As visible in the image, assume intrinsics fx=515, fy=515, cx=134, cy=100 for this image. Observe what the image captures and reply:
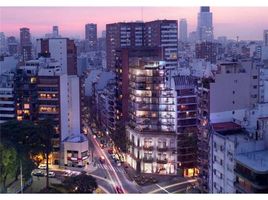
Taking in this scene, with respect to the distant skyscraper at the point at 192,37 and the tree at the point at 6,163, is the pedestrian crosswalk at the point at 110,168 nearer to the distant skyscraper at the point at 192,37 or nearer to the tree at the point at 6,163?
the tree at the point at 6,163

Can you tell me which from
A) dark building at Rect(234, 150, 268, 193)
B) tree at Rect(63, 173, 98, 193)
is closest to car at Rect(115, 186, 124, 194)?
tree at Rect(63, 173, 98, 193)

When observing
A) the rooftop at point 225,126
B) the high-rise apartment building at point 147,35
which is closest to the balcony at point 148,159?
the rooftop at point 225,126

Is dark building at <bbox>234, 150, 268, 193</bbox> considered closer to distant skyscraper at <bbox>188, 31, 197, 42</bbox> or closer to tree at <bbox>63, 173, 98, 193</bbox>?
tree at <bbox>63, 173, 98, 193</bbox>

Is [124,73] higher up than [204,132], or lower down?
higher up

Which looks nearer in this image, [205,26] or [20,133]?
[20,133]

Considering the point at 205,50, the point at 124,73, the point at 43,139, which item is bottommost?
the point at 43,139

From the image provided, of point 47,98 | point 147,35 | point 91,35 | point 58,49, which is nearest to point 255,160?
point 47,98

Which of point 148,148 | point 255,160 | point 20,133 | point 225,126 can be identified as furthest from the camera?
point 148,148

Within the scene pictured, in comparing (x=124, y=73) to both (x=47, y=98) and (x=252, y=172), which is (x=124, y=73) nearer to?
(x=47, y=98)

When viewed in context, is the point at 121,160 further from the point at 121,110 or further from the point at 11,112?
the point at 11,112
